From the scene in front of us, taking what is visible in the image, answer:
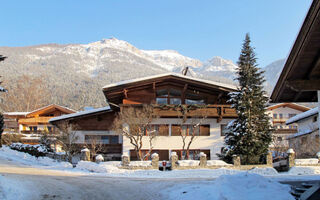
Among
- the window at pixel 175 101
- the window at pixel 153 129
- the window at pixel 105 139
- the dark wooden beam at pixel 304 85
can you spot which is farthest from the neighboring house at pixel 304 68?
the window at pixel 105 139

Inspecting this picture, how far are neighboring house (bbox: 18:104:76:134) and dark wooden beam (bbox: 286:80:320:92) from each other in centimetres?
4474

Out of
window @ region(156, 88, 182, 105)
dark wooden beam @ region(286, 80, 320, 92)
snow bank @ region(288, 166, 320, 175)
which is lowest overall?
snow bank @ region(288, 166, 320, 175)

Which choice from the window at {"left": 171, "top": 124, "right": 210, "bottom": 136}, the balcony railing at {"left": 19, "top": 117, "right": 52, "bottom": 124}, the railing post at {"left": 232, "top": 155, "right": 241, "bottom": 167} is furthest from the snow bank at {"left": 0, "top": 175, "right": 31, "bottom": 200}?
the balcony railing at {"left": 19, "top": 117, "right": 52, "bottom": 124}

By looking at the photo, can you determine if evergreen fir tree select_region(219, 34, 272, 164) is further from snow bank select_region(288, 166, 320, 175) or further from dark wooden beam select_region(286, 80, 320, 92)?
dark wooden beam select_region(286, 80, 320, 92)

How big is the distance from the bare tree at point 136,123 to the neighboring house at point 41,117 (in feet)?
86.2

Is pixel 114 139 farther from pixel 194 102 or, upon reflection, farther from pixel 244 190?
pixel 244 190

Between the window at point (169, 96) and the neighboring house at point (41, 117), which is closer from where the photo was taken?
the window at point (169, 96)

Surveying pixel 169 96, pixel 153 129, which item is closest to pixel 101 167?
pixel 153 129

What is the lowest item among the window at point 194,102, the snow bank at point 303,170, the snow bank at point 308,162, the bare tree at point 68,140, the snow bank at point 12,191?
the snow bank at point 303,170

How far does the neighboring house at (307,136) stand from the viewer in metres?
32.0

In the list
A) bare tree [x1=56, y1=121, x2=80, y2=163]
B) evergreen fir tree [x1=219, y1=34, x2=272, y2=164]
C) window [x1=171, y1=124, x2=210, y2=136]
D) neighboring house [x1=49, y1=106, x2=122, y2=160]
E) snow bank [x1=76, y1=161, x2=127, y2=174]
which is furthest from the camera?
neighboring house [x1=49, y1=106, x2=122, y2=160]

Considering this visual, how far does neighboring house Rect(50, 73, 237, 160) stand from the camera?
28.4 m

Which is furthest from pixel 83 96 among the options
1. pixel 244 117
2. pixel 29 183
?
pixel 29 183

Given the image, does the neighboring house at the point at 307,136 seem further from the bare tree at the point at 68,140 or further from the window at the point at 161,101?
the bare tree at the point at 68,140
